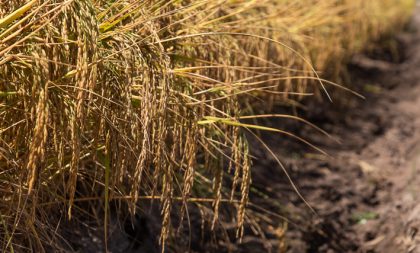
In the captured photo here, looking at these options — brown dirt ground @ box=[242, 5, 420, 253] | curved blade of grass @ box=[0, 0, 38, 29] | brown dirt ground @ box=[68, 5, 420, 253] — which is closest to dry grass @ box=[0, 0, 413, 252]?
curved blade of grass @ box=[0, 0, 38, 29]

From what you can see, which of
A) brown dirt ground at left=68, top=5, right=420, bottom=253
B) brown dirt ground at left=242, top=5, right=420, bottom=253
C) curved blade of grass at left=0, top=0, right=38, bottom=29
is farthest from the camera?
brown dirt ground at left=242, top=5, right=420, bottom=253

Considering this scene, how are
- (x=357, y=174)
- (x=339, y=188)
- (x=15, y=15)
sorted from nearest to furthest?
1. (x=15, y=15)
2. (x=339, y=188)
3. (x=357, y=174)

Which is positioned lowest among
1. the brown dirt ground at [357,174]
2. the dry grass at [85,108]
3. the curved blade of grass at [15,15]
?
the brown dirt ground at [357,174]

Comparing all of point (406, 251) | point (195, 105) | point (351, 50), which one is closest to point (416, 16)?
point (351, 50)

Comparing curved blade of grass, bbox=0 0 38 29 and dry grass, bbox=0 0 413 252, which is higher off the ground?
curved blade of grass, bbox=0 0 38 29

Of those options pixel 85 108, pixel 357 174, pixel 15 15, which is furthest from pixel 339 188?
pixel 15 15

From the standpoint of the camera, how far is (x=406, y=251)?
2.97 metres

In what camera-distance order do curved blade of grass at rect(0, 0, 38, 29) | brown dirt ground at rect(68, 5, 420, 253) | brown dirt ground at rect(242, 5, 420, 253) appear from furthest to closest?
1. brown dirt ground at rect(242, 5, 420, 253)
2. brown dirt ground at rect(68, 5, 420, 253)
3. curved blade of grass at rect(0, 0, 38, 29)

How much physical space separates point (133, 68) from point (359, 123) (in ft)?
10.1

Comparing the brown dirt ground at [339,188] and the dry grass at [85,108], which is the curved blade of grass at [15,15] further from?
the brown dirt ground at [339,188]

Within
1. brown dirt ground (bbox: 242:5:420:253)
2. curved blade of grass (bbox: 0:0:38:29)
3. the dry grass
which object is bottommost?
brown dirt ground (bbox: 242:5:420:253)

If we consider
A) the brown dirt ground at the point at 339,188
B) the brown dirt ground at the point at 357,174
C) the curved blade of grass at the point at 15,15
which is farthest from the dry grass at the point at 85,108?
the brown dirt ground at the point at 357,174

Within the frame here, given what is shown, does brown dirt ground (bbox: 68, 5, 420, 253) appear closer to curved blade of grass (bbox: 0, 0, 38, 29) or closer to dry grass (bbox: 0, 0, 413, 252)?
dry grass (bbox: 0, 0, 413, 252)

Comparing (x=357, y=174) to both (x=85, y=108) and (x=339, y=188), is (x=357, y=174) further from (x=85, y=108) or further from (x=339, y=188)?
(x=85, y=108)
